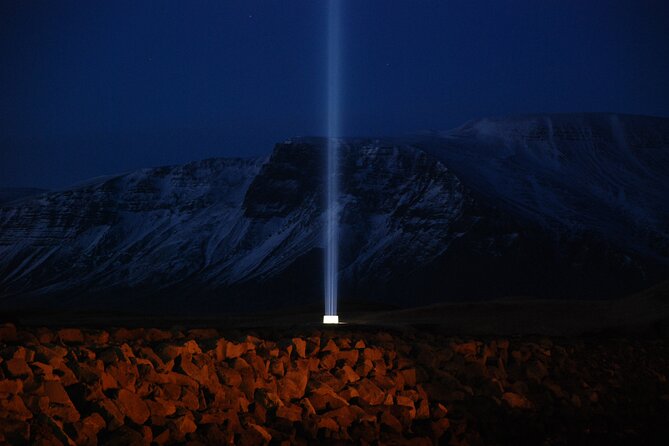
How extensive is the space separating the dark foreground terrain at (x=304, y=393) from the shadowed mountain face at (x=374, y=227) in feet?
363

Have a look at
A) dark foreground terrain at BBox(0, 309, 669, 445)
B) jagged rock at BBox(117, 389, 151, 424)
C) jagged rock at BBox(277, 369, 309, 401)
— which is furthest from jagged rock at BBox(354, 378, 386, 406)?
jagged rock at BBox(117, 389, 151, 424)

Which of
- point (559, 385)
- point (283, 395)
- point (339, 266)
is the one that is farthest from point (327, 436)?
point (339, 266)

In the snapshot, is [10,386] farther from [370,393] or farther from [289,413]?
[370,393]

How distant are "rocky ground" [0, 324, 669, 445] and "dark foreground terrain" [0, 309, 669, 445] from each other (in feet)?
0.07

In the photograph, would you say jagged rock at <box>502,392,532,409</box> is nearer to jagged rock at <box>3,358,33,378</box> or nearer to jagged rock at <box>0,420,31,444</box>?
jagged rock at <box>3,358,33,378</box>

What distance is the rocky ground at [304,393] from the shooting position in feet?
34.4

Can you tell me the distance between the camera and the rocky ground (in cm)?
1049

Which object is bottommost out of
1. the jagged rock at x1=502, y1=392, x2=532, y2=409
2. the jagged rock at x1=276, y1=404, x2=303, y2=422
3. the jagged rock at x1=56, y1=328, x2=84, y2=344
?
the jagged rock at x1=502, y1=392, x2=532, y2=409

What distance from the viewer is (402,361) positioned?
15.5 metres

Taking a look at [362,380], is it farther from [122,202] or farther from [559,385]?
[122,202]

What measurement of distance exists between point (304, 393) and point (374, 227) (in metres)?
139

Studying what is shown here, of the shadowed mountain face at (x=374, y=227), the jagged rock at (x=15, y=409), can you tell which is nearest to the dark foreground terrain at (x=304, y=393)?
the jagged rock at (x=15, y=409)

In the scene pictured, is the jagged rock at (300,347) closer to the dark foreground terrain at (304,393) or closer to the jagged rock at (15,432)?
the dark foreground terrain at (304,393)

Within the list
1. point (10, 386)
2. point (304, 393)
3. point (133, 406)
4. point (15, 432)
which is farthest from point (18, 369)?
point (304, 393)
